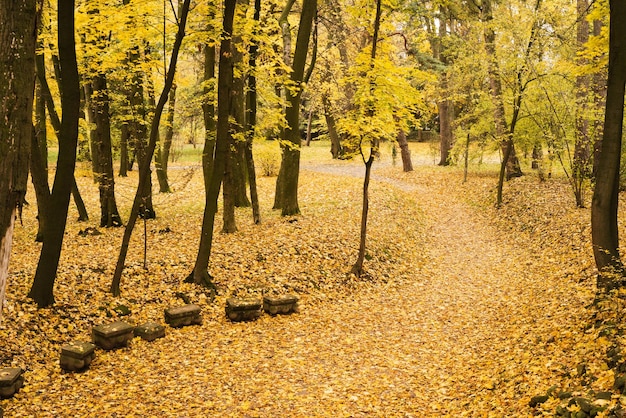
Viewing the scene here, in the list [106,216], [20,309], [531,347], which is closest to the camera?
[531,347]

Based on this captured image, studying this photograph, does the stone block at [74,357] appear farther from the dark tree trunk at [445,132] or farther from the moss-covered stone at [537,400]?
the dark tree trunk at [445,132]

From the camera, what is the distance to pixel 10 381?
6.12m

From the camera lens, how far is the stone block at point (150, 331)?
831cm

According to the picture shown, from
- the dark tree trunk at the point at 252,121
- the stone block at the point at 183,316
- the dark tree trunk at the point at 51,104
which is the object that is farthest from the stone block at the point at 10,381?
the dark tree trunk at the point at 252,121

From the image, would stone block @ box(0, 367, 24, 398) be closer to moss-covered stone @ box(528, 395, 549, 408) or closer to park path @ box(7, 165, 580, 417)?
park path @ box(7, 165, 580, 417)

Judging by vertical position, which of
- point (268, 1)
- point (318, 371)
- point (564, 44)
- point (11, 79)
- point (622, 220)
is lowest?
point (318, 371)

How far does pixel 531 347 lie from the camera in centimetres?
736

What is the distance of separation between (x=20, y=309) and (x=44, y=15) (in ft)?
25.5

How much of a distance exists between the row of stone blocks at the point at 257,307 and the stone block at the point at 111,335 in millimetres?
2072

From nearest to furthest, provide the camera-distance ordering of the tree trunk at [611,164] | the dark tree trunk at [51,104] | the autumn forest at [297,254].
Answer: the autumn forest at [297,254] < the tree trunk at [611,164] < the dark tree trunk at [51,104]

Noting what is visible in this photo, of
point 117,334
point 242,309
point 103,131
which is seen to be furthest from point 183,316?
→ point 103,131

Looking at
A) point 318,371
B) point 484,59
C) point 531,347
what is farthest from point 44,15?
point 484,59

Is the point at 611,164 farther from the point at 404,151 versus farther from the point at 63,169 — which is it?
the point at 404,151

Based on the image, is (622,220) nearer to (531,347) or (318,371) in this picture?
(531,347)
